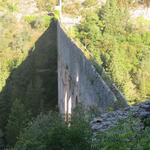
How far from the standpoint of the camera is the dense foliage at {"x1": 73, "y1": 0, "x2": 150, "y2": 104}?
33.7 meters

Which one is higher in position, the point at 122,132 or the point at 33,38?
the point at 122,132

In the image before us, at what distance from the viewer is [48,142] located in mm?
9102

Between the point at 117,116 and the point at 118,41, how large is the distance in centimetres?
2985

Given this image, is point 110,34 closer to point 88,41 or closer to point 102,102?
point 88,41

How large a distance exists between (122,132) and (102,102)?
7.37m

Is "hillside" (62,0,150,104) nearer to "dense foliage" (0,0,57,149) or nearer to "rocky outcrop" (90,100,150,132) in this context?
"dense foliage" (0,0,57,149)

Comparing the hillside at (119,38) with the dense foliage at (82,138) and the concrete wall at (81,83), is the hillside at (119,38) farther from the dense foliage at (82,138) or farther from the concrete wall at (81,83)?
the dense foliage at (82,138)

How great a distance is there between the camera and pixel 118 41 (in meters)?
40.4

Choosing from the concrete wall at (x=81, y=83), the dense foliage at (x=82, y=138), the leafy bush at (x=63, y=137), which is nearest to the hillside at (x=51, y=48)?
the concrete wall at (x=81, y=83)

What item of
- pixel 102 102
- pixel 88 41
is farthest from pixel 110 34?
pixel 102 102

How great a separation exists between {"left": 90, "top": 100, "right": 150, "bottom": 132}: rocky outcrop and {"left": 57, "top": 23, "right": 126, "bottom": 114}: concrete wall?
2.99 metres

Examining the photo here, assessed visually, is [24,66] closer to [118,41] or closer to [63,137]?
[118,41]

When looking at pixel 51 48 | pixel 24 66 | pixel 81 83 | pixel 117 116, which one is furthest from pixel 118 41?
pixel 117 116

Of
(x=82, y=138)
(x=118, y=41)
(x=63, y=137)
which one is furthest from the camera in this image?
(x=118, y=41)
